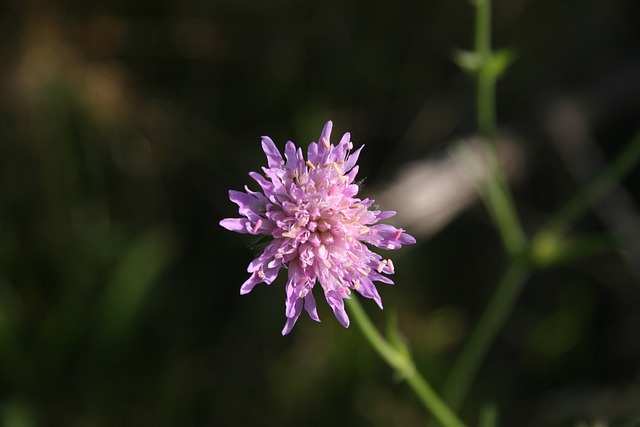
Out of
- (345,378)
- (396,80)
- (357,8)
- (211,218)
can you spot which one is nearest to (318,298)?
(345,378)

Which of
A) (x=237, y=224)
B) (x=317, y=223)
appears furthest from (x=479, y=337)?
(x=237, y=224)

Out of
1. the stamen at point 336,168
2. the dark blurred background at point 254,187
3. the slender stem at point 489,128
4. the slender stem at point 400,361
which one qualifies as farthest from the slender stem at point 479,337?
the stamen at point 336,168

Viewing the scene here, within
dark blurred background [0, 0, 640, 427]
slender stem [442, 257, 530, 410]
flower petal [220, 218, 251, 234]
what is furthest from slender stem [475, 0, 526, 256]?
flower petal [220, 218, 251, 234]

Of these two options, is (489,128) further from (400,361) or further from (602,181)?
(400,361)

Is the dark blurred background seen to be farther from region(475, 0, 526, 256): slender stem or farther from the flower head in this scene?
the flower head

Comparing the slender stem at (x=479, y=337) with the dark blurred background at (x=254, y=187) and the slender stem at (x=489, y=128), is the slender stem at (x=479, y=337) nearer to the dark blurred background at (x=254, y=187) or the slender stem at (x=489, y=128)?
the slender stem at (x=489, y=128)
